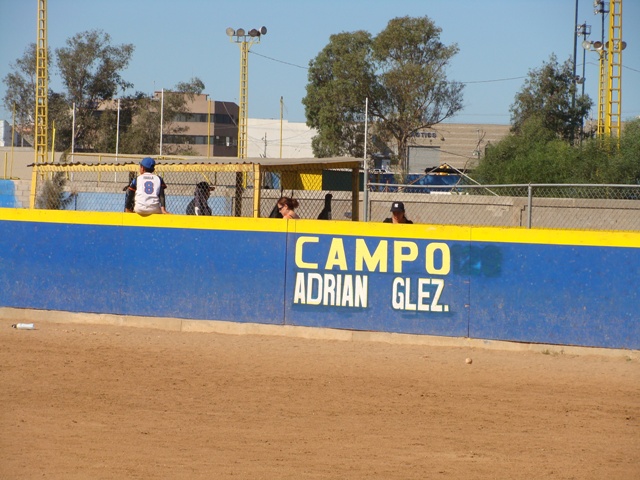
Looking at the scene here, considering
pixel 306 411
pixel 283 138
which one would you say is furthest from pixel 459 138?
pixel 306 411

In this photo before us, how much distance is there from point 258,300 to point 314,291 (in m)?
0.72

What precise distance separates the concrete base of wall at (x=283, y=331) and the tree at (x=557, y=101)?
119 feet

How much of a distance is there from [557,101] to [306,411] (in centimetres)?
4052

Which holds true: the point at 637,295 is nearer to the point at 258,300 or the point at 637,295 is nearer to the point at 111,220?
the point at 258,300

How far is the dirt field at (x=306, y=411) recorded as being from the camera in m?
5.48

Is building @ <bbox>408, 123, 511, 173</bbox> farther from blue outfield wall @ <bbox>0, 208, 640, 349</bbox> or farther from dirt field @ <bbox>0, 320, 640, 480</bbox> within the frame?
dirt field @ <bbox>0, 320, 640, 480</bbox>

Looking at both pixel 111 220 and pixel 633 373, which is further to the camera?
pixel 111 220

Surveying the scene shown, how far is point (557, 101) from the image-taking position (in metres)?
44.7

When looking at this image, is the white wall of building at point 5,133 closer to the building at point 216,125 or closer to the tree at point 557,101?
the building at point 216,125

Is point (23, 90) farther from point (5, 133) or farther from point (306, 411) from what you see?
point (306, 411)

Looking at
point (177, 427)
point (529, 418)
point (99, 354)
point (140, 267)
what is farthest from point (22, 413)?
point (140, 267)

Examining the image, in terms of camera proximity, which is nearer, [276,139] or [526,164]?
[526,164]

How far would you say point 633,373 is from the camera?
871 centimetres

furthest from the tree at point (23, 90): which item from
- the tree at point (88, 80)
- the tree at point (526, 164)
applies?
the tree at point (526, 164)
